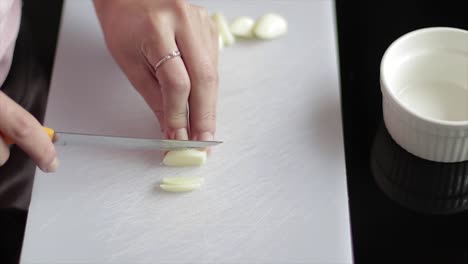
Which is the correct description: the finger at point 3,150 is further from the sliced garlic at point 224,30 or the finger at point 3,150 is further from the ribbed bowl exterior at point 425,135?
the ribbed bowl exterior at point 425,135

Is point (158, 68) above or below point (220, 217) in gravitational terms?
above

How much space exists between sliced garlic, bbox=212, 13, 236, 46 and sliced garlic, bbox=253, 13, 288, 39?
0.05 metres

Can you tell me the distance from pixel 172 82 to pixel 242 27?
340 millimetres

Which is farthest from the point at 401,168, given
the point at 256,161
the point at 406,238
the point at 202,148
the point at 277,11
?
the point at 277,11

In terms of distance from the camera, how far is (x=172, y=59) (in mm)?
1185

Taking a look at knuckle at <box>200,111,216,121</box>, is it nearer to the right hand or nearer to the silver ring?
the silver ring

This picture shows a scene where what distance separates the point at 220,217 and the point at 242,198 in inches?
2.2

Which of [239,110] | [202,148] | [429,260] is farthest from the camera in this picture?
[239,110]

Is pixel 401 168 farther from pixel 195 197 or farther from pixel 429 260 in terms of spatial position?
pixel 195 197

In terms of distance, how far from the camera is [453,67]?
4.22 feet

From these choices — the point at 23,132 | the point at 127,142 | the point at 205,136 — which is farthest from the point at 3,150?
the point at 205,136

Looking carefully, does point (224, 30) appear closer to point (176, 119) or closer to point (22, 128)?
point (176, 119)

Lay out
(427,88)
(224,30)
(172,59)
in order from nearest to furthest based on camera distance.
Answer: (172,59) < (427,88) < (224,30)

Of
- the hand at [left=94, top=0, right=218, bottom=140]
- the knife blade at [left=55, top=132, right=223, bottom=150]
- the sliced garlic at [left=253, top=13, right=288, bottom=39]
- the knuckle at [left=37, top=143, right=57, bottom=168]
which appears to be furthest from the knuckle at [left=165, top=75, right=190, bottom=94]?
the sliced garlic at [left=253, top=13, right=288, bottom=39]
